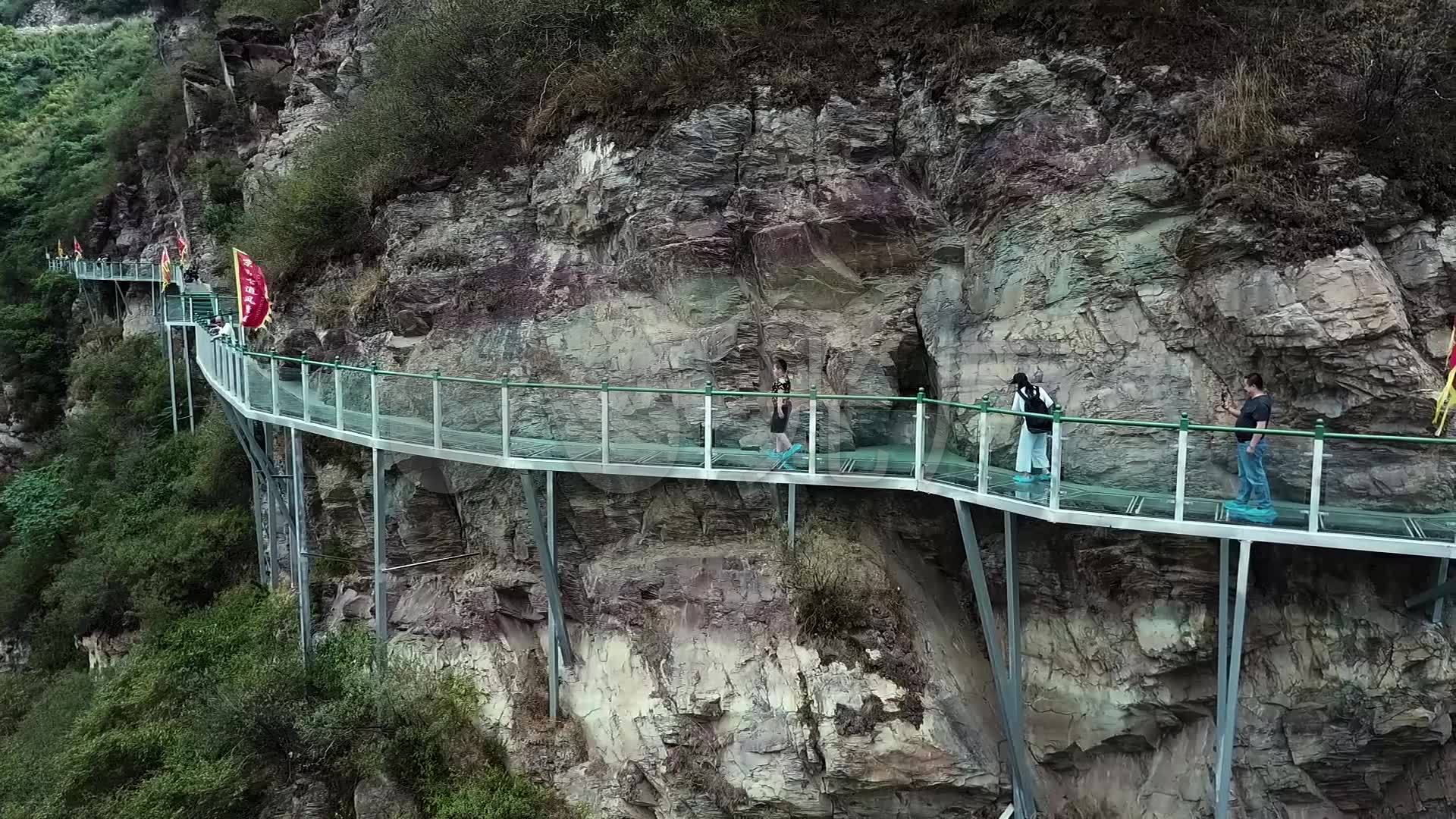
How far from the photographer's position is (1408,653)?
21.6 feet

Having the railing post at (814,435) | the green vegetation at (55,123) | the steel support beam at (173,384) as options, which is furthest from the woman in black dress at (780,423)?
the green vegetation at (55,123)

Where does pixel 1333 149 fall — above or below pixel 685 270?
above

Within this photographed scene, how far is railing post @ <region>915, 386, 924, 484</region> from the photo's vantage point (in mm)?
7754

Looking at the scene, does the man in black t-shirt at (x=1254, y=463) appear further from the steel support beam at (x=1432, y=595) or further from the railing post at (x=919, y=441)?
the railing post at (x=919, y=441)

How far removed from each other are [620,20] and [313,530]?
9647 millimetres

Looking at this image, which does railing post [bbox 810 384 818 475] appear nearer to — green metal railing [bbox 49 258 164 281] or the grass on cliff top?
the grass on cliff top

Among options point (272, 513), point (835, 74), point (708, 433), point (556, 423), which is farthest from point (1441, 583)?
point (272, 513)

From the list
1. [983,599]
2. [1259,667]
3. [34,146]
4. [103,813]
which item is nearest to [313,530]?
[103,813]

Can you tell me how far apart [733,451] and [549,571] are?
2623 millimetres

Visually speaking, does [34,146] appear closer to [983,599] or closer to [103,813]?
[103,813]

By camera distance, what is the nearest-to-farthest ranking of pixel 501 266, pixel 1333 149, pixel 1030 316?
pixel 1333 149 → pixel 1030 316 → pixel 501 266

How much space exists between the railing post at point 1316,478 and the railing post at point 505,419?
737 centimetres

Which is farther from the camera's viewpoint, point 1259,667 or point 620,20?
point 620,20

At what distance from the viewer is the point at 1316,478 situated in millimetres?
6066
